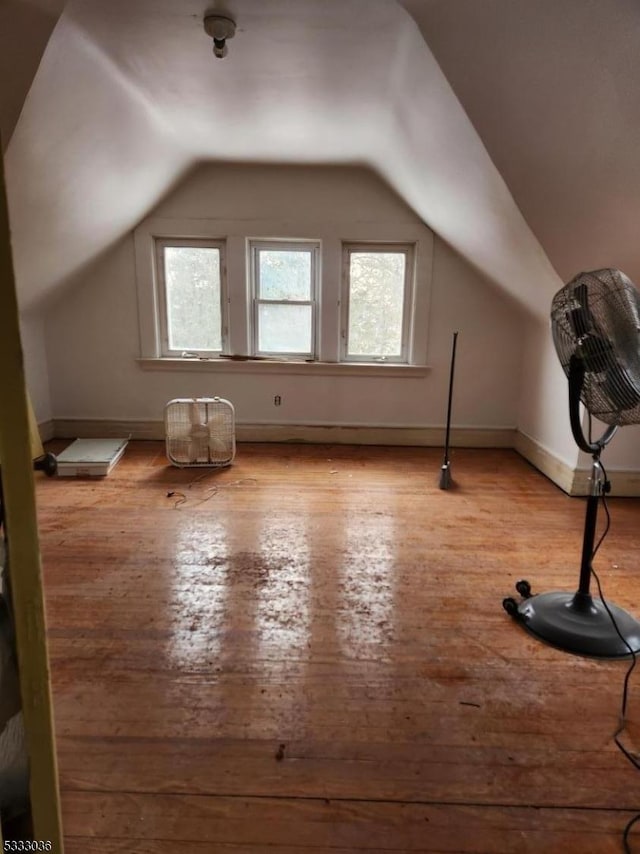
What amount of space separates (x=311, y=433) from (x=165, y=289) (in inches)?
70.5

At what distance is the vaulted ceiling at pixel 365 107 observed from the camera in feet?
5.57

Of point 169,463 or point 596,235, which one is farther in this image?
point 169,463

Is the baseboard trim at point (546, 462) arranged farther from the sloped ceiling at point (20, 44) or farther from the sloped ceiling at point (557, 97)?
the sloped ceiling at point (20, 44)

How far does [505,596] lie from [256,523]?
137cm

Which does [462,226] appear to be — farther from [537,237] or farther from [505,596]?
[505,596]

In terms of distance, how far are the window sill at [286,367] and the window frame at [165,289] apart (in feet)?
0.39

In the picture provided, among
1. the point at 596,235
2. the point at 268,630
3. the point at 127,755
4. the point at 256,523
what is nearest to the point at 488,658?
the point at 268,630

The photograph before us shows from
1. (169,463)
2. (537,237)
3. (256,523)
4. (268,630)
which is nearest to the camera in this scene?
(268,630)

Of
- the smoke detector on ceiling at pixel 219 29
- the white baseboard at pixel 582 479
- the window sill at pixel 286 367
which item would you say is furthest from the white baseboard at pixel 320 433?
the smoke detector on ceiling at pixel 219 29

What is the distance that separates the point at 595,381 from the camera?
63.5 inches

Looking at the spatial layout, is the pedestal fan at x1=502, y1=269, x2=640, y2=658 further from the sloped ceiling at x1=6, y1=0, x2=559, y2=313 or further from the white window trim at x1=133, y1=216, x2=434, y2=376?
the white window trim at x1=133, y1=216, x2=434, y2=376

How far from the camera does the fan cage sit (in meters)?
1.54

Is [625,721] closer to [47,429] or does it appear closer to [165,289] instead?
[165,289]

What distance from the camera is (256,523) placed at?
2799 millimetres
